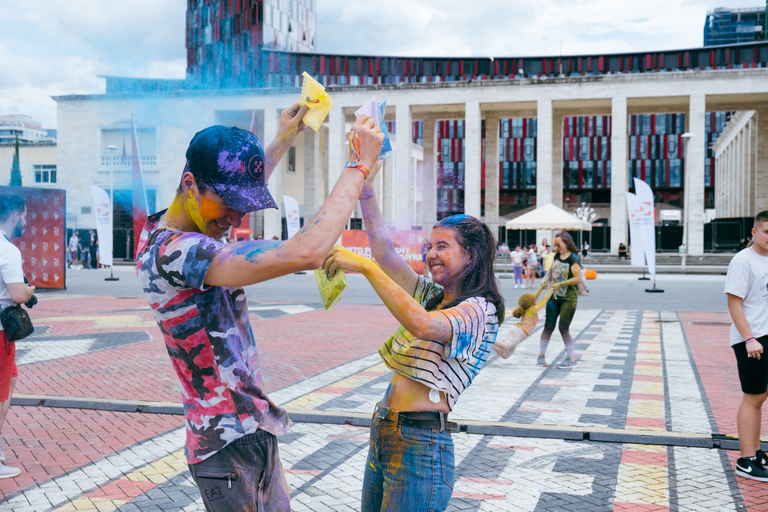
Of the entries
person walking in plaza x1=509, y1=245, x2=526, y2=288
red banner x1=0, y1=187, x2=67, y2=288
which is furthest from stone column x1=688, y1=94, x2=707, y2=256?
red banner x1=0, y1=187, x2=67, y2=288

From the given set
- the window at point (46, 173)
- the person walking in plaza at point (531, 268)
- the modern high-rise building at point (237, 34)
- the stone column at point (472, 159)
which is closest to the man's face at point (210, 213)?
the modern high-rise building at point (237, 34)

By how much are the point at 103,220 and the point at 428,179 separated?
43798 mm

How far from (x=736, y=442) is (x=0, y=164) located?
3187cm

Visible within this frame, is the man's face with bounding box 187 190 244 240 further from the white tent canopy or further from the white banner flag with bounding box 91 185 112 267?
the white tent canopy

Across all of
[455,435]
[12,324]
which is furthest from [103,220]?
[455,435]

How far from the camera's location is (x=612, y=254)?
49156mm

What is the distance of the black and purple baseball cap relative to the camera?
205 centimetres

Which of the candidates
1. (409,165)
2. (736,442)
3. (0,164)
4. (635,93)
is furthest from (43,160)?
(635,93)

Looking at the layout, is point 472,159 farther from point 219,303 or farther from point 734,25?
point 734,25

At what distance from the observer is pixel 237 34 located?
8047 millimetres

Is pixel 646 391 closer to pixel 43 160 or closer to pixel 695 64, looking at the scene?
pixel 43 160

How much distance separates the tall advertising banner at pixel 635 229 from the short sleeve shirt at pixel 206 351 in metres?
21.5

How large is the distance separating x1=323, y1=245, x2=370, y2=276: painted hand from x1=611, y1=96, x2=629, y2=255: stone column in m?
51.6

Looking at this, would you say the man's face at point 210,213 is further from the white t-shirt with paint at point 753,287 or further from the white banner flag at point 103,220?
the white banner flag at point 103,220
